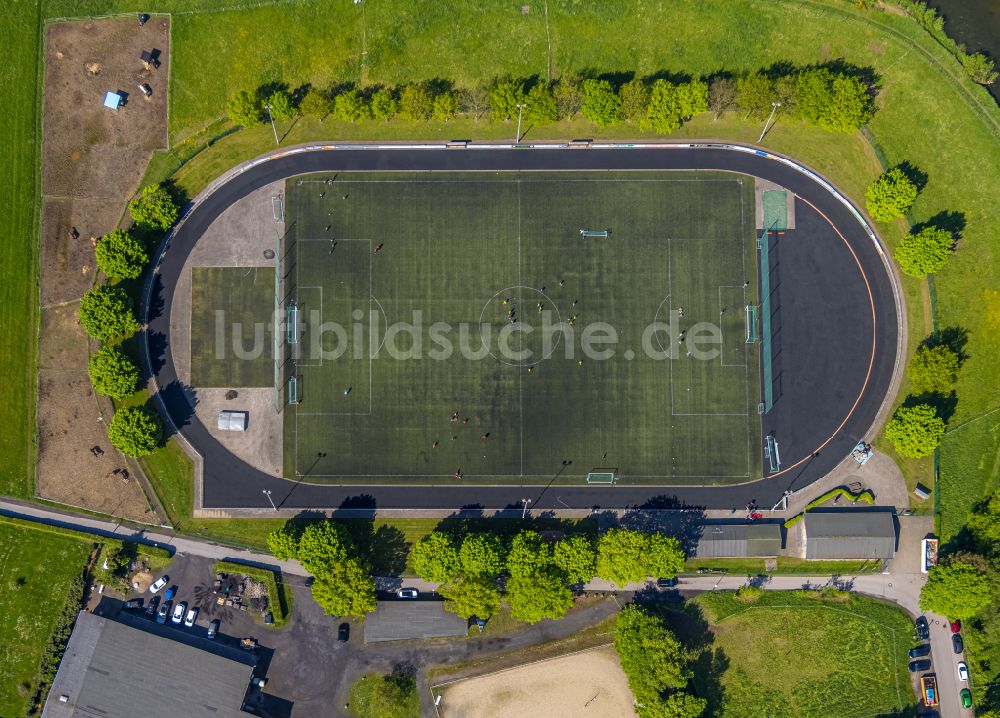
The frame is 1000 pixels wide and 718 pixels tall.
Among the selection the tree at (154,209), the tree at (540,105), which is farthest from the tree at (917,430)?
the tree at (154,209)

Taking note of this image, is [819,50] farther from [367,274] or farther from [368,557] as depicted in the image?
[368,557]

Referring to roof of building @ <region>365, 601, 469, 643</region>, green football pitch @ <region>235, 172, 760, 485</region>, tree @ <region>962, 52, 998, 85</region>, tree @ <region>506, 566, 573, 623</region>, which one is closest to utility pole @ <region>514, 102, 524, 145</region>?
green football pitch @ <region>235, 172, 760, 485</region>

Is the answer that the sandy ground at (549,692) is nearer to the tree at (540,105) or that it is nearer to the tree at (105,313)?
the tree at (105,313)

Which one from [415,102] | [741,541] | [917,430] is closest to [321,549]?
[741,541]

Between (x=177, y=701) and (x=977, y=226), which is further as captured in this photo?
(x=977, y=226)

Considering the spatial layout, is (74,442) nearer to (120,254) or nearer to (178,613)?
(120,254)

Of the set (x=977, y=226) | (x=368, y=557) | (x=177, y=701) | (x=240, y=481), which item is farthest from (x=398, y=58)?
(x=177, y=701)

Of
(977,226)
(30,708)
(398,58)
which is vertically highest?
(398,58)
